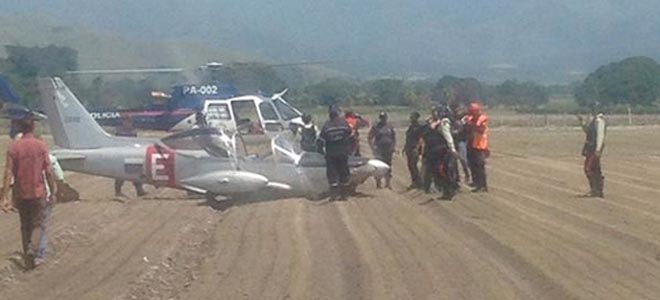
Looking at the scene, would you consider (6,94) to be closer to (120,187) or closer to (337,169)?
(120,187)

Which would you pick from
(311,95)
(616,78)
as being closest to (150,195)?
(311,95)

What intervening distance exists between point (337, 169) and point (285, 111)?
11550 millimetres

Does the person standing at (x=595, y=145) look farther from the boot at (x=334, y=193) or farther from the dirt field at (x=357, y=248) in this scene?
the boot at (x=334, y=193)

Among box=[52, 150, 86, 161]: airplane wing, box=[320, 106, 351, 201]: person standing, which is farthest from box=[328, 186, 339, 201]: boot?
box=[52, 150, 86, 161]: airplane wing

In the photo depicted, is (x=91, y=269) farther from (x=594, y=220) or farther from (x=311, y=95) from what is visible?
(x=311, y=95)

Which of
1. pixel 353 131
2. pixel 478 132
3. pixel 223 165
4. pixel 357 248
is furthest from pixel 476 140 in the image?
pixel 357 248

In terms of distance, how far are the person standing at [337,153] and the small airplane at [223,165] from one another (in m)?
0.24

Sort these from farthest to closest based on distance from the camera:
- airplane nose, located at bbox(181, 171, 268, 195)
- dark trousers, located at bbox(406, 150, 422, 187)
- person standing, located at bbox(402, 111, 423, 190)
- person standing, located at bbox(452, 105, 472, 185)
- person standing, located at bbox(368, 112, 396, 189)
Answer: person standing, located at bbox(368, 112, 396, 189) < dark trousers, located at bbox(406, 150, 422, 187) < person standing, located at bbox(402, 111, 423, 190) < person standing, located at bbox(452, 105, 472, 185) < airplane nose, located at bbox(181, 171, 268, 195)

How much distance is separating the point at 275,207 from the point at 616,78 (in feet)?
288

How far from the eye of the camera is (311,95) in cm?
8275

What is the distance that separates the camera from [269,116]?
110 feet

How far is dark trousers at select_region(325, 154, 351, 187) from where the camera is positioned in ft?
74.5

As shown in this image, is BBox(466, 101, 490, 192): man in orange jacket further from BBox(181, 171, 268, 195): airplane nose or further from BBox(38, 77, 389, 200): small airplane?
BBox(181, 171, 268, 195): airplane nose

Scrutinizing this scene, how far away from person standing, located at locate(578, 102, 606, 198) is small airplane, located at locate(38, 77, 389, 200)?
3528 millimetres
